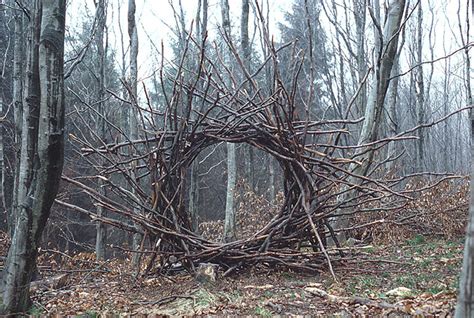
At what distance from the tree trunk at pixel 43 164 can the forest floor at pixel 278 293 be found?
34 centimetres

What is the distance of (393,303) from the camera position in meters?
A: 3.32

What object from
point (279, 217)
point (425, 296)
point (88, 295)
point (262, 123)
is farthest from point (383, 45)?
point (88, 295)

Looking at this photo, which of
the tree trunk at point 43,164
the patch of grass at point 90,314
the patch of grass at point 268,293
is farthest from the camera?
the patch of grass at point 268,293

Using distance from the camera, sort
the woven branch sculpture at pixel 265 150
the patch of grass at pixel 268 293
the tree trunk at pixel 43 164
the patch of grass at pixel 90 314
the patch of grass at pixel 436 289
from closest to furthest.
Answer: the tree trunk at pixel 43 164
the patch of grass at pixel 90 314
the patch of grass at pixel 436 289
the patch of grass at pixel 268 293
the woven branch sculpture at pixel 265 150

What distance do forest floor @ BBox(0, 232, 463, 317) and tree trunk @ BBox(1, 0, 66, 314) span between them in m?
0.34

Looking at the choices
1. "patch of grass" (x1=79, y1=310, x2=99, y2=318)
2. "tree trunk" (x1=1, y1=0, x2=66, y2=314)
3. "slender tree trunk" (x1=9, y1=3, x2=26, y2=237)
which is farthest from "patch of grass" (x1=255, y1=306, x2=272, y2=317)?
"slender tree trunk" (x1=9, y1=3, x2=26, y2=237)

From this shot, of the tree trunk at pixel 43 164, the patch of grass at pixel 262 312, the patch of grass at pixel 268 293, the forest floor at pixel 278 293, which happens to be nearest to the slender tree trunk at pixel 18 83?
the forest floor at pixel 278 293

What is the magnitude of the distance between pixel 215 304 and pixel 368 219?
19.1 feet

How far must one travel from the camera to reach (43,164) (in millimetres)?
3271

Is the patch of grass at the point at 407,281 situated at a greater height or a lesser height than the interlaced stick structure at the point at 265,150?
lesser

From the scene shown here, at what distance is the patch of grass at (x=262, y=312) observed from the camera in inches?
129

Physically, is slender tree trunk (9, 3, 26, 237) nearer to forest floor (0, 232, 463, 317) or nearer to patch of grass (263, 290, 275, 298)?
forest floor (0, 232, 463, 317)

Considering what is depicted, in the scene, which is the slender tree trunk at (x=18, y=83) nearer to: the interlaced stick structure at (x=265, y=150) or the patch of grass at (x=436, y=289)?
the interlaced stick structure at (x=265, y=150)

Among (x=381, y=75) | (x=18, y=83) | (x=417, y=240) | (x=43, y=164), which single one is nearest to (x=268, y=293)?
(x=43, y=164)
